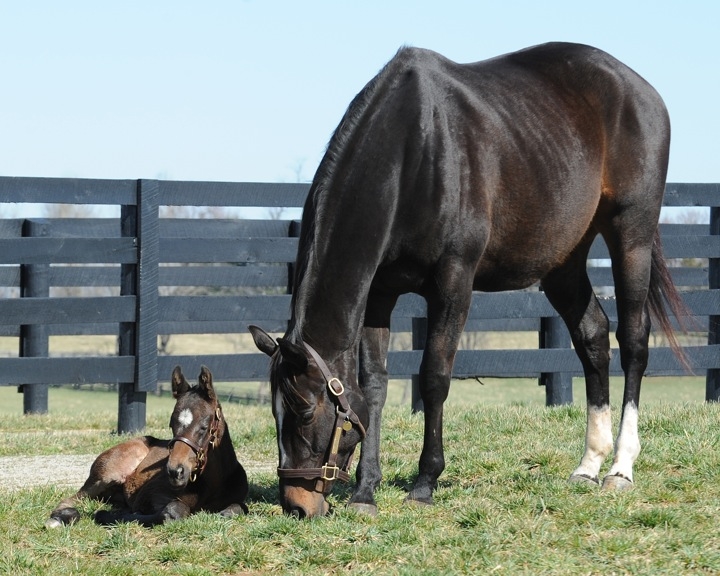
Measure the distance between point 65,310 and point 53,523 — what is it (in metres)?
4.06

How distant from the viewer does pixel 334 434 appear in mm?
4570

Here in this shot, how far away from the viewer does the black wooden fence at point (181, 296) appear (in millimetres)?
8664

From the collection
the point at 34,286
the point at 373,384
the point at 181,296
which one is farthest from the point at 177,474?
Result: the point at 34,286

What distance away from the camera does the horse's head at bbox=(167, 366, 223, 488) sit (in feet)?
16.0

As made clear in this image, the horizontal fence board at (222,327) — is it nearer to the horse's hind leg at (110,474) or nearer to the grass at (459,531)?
the grass at (459,531)

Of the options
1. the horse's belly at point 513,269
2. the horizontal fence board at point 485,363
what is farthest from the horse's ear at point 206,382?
the horizontal fence board at point 485,363

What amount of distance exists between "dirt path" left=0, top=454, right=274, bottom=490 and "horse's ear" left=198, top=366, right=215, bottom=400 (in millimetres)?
1279

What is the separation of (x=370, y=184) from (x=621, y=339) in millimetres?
2033

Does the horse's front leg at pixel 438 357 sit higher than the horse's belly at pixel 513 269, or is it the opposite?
the horse's belly at pixel 513 269

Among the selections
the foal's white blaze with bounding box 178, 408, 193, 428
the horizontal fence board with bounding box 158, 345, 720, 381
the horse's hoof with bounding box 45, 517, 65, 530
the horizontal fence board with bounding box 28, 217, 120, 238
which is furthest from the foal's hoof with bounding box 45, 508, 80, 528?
the horizontal fence board with bounding box 28, 217, 120, 238

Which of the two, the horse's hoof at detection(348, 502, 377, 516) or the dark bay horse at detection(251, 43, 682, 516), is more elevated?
the dark bay horse at detection(251, 43, 682, 516)

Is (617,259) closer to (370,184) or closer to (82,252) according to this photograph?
(370,184)

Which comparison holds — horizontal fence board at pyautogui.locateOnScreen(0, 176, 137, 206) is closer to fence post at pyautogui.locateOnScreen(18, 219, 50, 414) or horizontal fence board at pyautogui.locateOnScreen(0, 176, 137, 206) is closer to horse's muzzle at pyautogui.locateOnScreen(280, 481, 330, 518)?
fence post at pyautogui.locateOnScreen(18, 219, 50, 414)

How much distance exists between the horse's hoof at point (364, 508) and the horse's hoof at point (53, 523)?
55.2 inches
